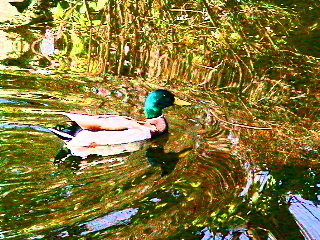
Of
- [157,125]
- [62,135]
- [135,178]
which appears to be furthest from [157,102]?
[135,178]

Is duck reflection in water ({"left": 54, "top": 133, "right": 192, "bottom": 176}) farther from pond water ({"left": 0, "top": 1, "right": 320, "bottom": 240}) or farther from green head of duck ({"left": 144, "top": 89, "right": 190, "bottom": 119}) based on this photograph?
green head of duck ({"left": 144, "top": 89, "right": 190, "bottom": 119})

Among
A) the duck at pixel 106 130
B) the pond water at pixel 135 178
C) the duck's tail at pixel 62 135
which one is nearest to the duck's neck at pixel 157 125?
the duck at pixel 106 130

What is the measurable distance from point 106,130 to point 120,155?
0.59m

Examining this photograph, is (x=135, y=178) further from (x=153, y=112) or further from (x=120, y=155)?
(x=153, y=112)

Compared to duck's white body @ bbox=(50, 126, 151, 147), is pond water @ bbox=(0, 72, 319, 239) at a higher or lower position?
higher

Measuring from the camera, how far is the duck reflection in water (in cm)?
678

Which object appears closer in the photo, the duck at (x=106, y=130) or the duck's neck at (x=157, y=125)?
the duck at (x=106, y=130)

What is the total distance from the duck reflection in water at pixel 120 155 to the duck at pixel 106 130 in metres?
0.09

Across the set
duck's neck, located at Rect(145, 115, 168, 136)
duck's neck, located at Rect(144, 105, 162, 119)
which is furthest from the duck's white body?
duck's neck, located at Rect(144, 105, 162, 119)

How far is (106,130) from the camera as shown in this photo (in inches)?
301

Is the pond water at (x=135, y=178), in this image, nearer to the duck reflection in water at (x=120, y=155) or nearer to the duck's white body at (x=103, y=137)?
the duck reflection in water at (x=120, y=155)

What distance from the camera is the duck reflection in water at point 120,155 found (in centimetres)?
678

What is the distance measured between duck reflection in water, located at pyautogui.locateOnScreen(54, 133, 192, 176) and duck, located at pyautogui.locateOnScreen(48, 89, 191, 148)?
0.30 feet

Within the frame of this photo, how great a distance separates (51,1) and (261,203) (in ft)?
22.9
